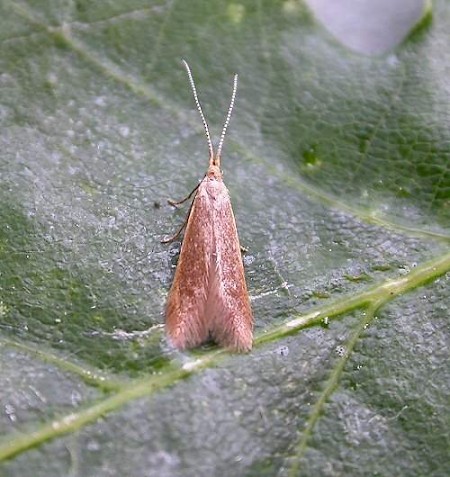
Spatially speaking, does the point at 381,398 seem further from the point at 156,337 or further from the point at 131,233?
the point at 131,233

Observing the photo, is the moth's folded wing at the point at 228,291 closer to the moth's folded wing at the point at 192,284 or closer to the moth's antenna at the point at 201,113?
the moth's folded wing at the point at 192,284

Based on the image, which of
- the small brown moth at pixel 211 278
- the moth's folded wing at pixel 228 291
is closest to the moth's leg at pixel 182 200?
the small brown moth at pixel 211 278

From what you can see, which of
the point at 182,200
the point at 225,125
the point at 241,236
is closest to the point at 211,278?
the point at 241,236

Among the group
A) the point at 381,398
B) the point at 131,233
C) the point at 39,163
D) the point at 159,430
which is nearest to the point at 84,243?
the point at 131,233

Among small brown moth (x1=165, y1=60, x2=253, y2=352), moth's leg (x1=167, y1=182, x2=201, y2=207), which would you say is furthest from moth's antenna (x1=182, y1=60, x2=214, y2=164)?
moth's leg (x1=167, y1=182, x2=201, y2=207)

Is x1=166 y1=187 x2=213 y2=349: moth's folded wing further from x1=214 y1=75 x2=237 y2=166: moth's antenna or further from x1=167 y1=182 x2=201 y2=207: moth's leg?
x1=214 y1=75 x2=237 y2=166: moth's antenna
